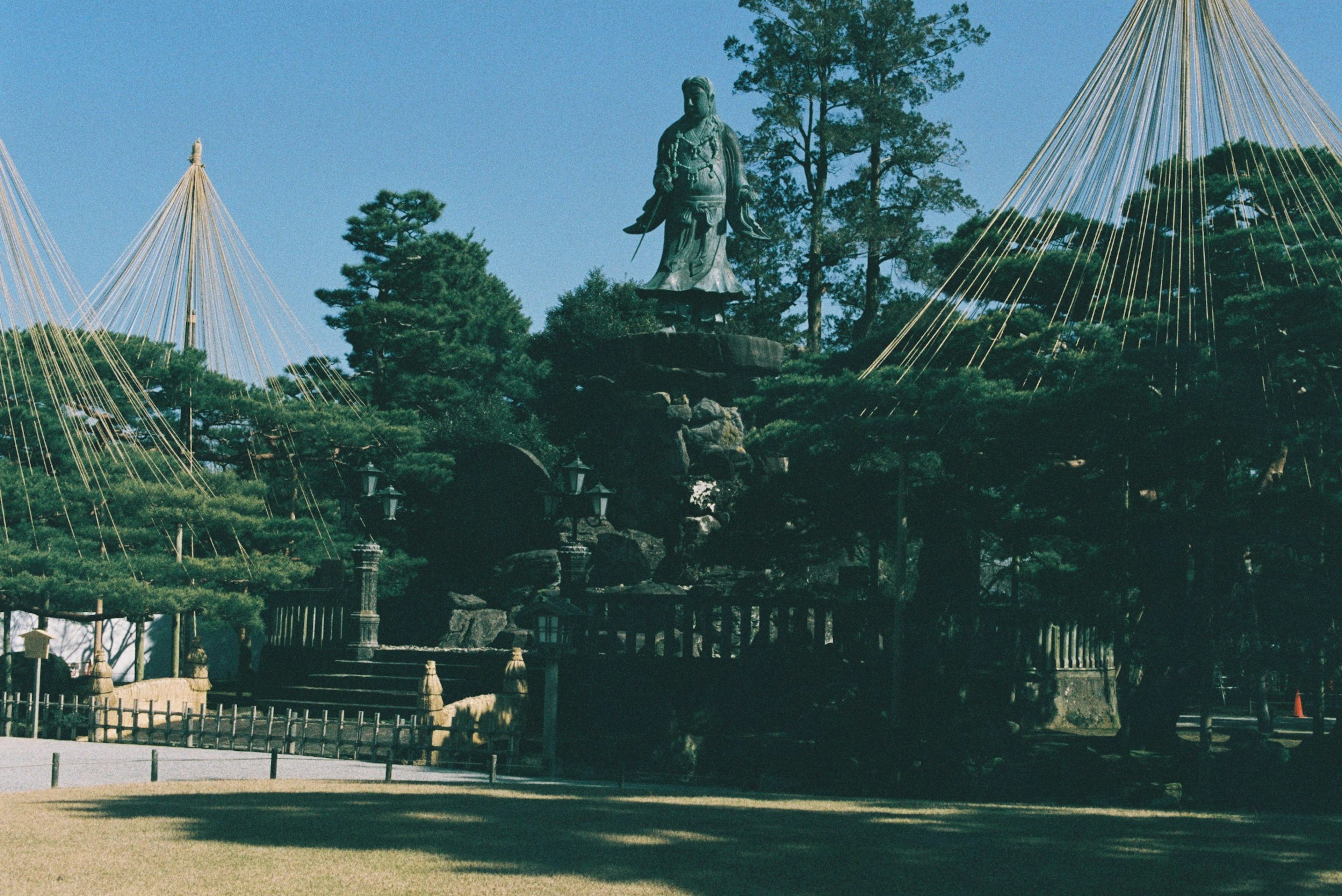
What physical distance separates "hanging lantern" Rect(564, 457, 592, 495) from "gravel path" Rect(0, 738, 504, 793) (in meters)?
5.28

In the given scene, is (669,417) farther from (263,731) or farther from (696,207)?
(263,731)

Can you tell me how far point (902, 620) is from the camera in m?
18.4

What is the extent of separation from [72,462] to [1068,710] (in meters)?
18.4

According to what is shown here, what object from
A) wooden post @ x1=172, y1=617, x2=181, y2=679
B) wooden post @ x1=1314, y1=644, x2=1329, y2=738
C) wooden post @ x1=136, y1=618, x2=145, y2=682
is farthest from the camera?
wooden post @ x1=136, y1=618, x2=145, y2=682

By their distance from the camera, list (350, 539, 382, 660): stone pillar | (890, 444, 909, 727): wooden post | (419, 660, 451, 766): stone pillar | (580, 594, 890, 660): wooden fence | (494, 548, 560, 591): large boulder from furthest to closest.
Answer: (494, 548, 560, 591): large boulder
(350, 539, 382, 660): stone pillar
(580, 594, 890, 660): wooden fence
(419, 660, 451, 766): stone pillar
(890, 444, 909, 727): wooden post

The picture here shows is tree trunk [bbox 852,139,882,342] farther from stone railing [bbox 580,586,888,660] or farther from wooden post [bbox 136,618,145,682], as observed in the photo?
wooden post [bbox 136,618,145,682]

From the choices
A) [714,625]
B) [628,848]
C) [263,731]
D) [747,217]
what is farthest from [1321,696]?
[747,217]

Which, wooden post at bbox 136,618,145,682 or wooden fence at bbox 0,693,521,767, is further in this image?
wooden post at bbox 136,618,145,682

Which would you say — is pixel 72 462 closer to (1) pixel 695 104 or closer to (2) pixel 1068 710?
(1) pixel 695 104

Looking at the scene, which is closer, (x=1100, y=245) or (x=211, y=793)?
(x=211, y=793)

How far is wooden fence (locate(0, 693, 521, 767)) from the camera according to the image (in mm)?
17906

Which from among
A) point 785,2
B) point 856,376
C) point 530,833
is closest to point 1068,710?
point 856,376

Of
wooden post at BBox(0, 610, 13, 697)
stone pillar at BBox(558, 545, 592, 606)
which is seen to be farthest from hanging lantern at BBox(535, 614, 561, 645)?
wooden post at BBox(0, 610, 13, 697)

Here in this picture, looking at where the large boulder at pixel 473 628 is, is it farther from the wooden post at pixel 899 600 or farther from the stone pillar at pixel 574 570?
the wooden post at pixel 899 600
